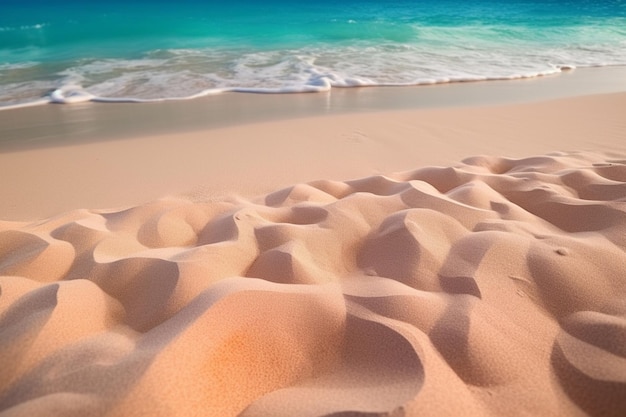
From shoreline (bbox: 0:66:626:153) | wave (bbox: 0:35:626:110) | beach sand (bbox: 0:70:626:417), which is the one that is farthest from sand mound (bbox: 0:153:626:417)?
wave (bbox: 0:35:626:110)

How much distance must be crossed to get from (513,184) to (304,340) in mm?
1408

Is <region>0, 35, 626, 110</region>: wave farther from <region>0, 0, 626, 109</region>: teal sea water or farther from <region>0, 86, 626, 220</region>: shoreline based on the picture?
<region>0, 86, 626, 220</region>: shoreline

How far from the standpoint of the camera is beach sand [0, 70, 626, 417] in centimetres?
75

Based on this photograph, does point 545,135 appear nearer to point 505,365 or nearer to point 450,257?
point 450,257

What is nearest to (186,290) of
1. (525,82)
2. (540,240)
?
(540,240)

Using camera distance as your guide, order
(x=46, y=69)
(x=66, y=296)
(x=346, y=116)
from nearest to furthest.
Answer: (x=66, y=296), (x=346, y=116), (x=46, y=69)

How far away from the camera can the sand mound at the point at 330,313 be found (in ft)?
2.45

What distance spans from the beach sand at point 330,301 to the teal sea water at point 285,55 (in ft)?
12.3

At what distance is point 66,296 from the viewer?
3.36 feet

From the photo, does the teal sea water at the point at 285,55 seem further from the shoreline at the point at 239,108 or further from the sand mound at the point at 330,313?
the sand mound at the point at 330,313

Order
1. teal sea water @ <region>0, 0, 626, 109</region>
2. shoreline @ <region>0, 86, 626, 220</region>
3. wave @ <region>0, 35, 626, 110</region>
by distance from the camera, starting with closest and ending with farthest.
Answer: shoreline @ <region>0, 86, 626, 220</region> → wave @ <region>0, 35, 626, 110</region> → teal sea water @ <region>0, 0, 626, 109</region>

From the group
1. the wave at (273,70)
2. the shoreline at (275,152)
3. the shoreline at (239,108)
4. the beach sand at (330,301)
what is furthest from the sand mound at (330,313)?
the wave at (273,70)

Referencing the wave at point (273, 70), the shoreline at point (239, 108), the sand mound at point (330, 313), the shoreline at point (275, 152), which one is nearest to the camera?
the sand mound at point (330, 313)

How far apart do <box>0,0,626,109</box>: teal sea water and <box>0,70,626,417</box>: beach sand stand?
12.3 ft
